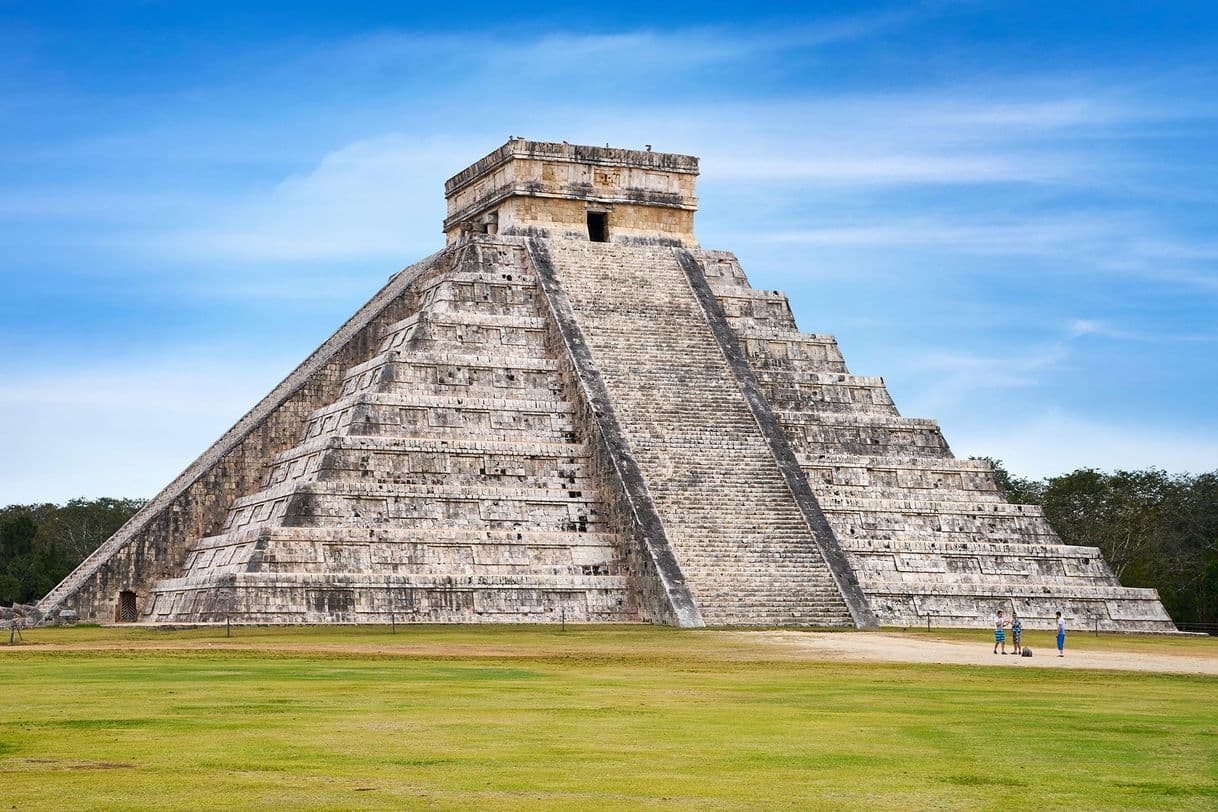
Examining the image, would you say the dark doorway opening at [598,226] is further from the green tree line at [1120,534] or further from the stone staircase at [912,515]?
the green tree line at [1120,534]

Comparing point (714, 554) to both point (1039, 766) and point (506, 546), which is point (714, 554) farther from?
point (1039, 766)

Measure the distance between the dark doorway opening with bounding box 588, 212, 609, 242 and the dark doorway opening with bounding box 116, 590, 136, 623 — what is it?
13.3 meters

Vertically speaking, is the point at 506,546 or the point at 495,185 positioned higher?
the point at 495,185

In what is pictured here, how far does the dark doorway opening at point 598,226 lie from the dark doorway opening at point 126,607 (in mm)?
13301

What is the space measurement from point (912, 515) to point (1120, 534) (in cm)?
2084

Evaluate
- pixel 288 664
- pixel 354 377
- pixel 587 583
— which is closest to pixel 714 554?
pixel 587 583

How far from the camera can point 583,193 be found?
4128cm

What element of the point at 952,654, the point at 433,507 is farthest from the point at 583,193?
the point at 952,654

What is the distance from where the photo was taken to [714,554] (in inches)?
1297

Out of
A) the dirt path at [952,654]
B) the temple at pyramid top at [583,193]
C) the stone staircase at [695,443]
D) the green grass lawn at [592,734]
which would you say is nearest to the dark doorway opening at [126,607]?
the stone staircase at [695,443]

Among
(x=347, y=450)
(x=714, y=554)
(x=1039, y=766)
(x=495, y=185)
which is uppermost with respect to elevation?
(x=495, y=185)

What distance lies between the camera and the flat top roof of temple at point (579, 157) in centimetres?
4056

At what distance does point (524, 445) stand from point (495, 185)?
357 inches

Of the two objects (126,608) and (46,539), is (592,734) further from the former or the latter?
(46,539)
